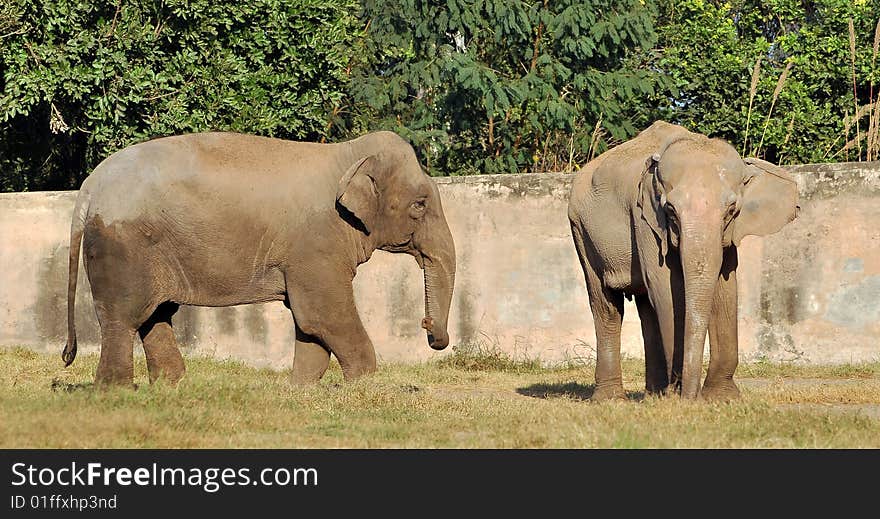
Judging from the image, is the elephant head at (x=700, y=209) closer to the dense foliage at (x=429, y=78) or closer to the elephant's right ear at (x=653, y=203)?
the elephant's right ear at (x=653, y=203)

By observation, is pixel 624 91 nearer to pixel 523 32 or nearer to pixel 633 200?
pixel 523 32

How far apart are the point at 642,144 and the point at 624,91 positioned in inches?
339

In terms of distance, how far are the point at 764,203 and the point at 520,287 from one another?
5521 millimetres

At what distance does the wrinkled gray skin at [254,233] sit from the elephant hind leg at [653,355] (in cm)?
165

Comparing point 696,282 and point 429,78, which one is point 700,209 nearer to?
point 696,282

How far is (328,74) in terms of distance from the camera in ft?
64.4

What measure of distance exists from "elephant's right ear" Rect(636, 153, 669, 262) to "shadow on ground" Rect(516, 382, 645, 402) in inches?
76.6

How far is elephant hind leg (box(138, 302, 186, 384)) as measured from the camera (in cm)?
1088

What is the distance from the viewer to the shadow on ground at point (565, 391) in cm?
1158

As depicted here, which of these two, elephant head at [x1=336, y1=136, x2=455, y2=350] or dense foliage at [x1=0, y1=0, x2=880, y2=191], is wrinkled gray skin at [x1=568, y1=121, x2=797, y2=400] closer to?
elephant head at [x1=336, y1=136, x2=455, y2=350]

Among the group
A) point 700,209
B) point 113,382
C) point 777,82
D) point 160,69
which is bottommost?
point 113,382

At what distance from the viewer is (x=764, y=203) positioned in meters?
9.80

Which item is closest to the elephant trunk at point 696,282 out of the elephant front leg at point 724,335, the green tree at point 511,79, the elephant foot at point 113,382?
the elephant front leg at point 724,335

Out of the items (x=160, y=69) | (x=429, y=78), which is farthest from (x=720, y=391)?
(x=160, y=69)
